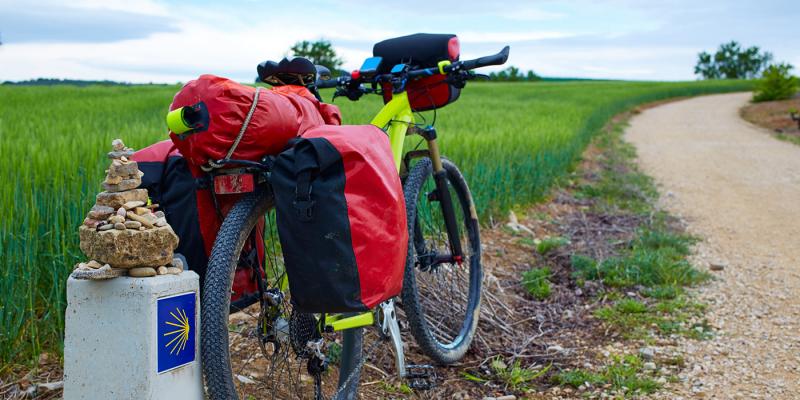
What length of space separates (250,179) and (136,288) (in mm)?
495

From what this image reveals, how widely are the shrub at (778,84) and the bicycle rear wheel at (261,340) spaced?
3004cm

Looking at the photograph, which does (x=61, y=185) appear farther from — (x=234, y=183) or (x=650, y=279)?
(x=650, y=279)

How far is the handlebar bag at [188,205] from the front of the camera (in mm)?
2490

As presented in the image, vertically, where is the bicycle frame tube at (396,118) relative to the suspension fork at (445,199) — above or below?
above

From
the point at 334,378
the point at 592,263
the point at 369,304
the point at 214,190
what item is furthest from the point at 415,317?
the point at 592,263

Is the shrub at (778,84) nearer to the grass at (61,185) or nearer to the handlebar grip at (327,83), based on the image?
the grass at (61,185)

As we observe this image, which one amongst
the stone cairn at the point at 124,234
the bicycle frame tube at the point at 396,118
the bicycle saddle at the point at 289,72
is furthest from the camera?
the bicycle frame tube at the point at 396,118

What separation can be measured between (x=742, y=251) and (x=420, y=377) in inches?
155

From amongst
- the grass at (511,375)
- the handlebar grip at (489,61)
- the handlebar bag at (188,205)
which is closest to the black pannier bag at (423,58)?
the handlebar grip at (489,61)

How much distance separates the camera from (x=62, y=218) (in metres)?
3.41

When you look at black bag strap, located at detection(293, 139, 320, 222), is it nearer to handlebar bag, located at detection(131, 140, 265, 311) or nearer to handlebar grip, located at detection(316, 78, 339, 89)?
handlebar bag, located at detection(131, 140, 265, 311)

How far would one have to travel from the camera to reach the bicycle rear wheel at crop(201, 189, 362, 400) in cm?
218

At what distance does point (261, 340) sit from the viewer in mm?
2570

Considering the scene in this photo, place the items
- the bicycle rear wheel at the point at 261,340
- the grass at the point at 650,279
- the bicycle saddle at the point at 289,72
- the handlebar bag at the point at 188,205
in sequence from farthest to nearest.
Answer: the grass at the point at 650,279 < the bicycle saddle at the point at 289,72 < the handlebar bag at the point at 188,205 < the bicycle rear wheel at the point at 261,340
